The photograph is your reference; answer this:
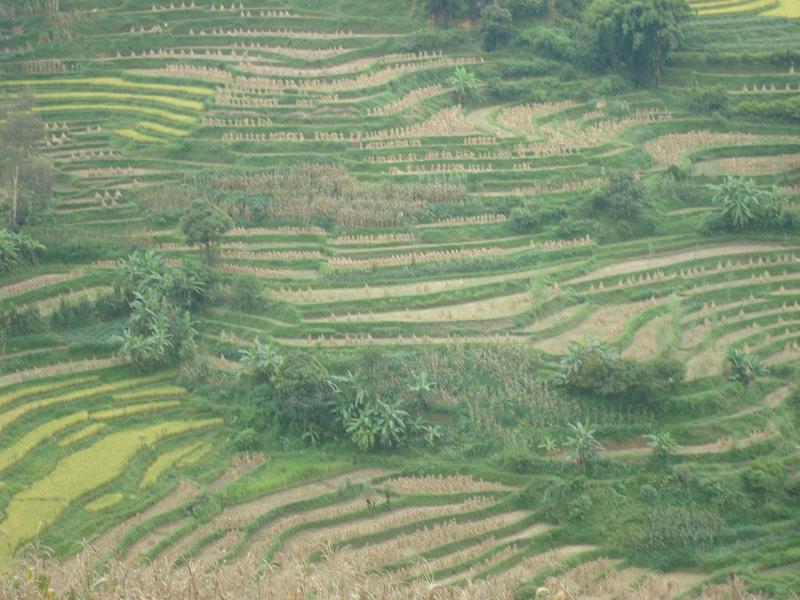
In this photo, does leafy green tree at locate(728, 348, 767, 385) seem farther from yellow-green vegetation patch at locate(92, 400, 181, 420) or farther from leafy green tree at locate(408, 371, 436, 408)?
yellow-green vegetation patch at locate(92, 400, 181, 420)

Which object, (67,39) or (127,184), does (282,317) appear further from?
(67,39)

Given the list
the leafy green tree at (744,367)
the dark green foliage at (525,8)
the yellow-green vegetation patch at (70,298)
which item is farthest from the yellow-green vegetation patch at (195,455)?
the dark green foliage at (525,8)

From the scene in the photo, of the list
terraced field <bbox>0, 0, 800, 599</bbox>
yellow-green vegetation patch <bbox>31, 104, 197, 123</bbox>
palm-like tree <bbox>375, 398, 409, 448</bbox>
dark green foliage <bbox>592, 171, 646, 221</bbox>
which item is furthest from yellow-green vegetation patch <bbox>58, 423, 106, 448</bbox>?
dark green foliage <bbox>592, 171, 646, 221</bbox>

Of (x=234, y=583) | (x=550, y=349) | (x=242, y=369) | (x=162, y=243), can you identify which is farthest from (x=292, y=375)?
(x=234, y=583)

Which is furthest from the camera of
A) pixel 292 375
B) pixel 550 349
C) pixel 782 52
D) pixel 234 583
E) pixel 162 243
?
pixel 782 52

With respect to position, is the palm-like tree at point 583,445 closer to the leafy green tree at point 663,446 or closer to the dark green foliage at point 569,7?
the leafy green tree at point 663,446

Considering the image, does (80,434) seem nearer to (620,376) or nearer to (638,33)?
(620,376)
